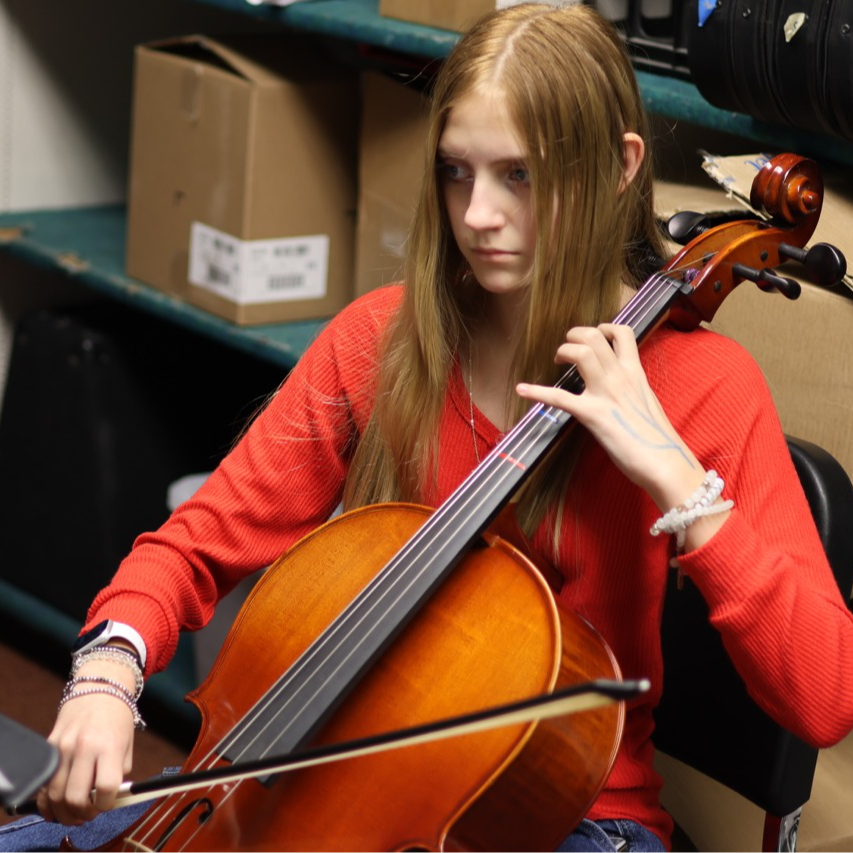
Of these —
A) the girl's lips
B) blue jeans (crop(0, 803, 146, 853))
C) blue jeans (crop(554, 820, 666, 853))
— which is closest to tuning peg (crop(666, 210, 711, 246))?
the girl's lips

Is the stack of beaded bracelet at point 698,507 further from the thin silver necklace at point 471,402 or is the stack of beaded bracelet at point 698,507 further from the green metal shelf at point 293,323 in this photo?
the green metal shelf at point 293,323

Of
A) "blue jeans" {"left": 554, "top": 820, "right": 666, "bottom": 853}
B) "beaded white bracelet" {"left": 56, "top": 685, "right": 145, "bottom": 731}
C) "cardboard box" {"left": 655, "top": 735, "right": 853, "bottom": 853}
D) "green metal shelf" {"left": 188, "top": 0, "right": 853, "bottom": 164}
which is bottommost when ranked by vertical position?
"cardboard box" {"left": 655, "top": 735, "right": 853, "bottom": 853}

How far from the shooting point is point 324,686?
3.15 ft

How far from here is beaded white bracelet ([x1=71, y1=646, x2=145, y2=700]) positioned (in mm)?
1057

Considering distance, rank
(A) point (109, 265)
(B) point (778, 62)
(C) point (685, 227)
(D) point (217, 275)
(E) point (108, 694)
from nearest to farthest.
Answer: (E) point (108, 694)
(C) point (685, 227)
(B) point (778, 62)
(D) point (217, 275)
(A) point (109, 265)

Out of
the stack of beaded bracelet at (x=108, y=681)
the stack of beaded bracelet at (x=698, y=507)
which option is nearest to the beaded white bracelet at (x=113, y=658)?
the stack of beaded bracelet at (x=108, y=681)

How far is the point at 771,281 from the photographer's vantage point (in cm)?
105

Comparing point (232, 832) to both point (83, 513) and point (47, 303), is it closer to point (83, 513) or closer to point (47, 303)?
point (83, 513)

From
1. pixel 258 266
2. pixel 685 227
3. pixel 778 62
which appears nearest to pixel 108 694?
pixel 685 227

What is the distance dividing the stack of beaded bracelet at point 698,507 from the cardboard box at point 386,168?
852 millimetres

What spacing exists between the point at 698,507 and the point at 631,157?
0.31m

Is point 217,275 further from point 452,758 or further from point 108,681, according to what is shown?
point 452,758

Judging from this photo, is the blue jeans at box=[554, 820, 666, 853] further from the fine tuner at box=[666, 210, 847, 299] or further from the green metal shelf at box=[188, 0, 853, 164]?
the green metal shelf at box=[188, 0, 853, 164]

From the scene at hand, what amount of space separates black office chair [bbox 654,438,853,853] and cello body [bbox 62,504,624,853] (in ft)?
0.78
